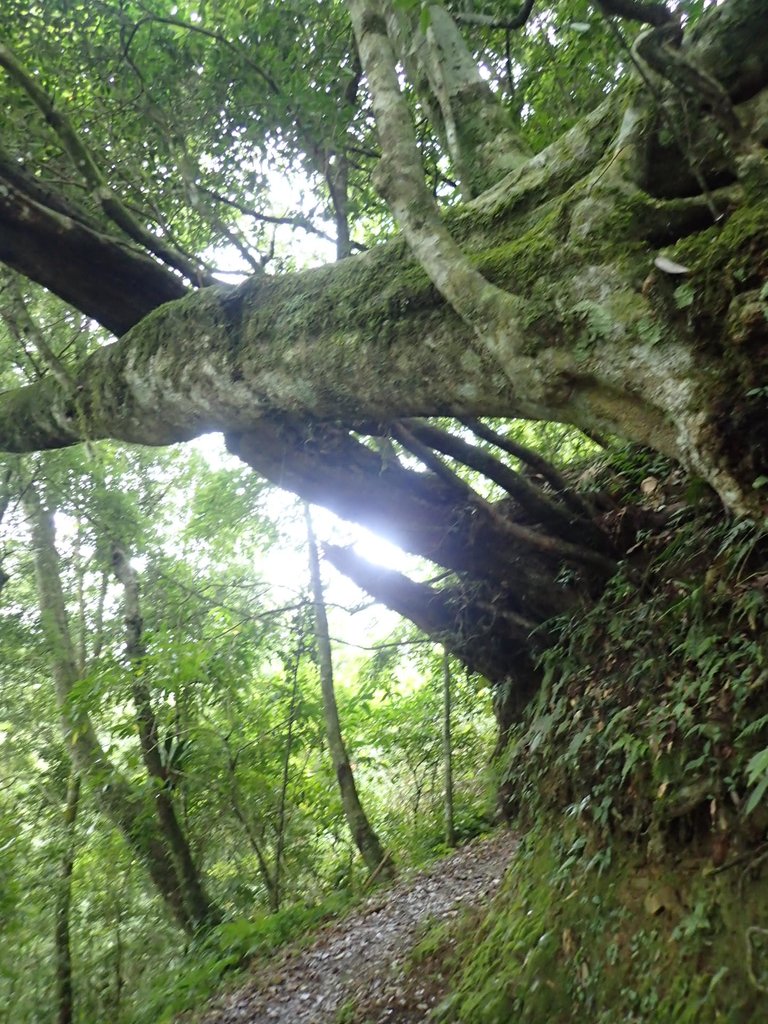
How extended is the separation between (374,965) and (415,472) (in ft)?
11.1

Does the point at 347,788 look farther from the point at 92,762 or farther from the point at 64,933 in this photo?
the point at 64,933

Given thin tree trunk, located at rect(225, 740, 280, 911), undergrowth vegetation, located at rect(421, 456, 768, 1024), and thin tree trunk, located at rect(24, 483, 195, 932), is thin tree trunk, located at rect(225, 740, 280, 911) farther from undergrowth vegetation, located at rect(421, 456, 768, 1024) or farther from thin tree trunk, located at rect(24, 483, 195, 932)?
undergrowth vegetation, located at rect(421, 456, 768, 1024)

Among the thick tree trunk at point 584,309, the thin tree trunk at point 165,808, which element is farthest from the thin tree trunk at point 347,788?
the thick tree trunk at point 584,309

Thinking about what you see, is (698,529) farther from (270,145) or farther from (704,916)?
(270,145)

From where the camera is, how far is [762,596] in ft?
10.1

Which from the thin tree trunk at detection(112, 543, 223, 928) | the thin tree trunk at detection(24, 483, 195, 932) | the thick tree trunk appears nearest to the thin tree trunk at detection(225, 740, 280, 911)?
the thin tree trunk at detection(112, 543, 223, 928)

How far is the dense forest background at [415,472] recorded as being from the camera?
8.87 feet

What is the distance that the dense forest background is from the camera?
8.87ft

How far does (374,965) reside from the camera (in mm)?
4801

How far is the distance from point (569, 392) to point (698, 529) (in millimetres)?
1509

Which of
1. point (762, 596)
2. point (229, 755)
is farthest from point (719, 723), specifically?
point (229, 755)

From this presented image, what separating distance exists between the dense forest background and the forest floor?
353 mm

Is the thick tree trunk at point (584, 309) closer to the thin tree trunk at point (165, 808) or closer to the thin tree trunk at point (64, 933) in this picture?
the thin tree trunk at point (165, 808)

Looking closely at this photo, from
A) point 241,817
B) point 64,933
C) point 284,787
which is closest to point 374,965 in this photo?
point 284,787
